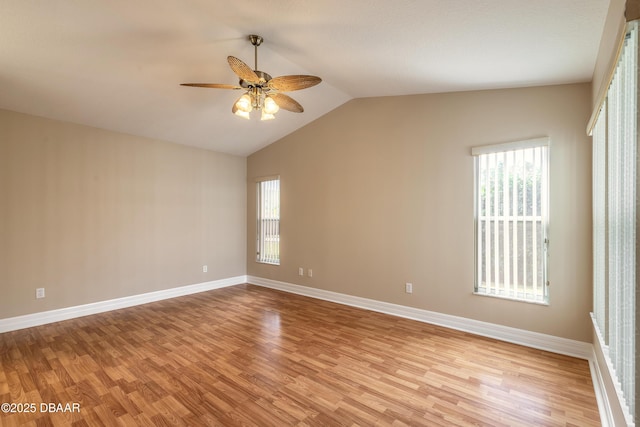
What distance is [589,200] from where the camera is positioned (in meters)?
2.82

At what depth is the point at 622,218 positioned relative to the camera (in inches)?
62.2

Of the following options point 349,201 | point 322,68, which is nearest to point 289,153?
point 349,201

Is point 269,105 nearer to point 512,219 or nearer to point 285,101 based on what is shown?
point 285,101

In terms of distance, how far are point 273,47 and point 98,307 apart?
A: 171 inches

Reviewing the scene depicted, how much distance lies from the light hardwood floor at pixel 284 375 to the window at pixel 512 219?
682 millimetres

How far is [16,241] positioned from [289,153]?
13.1 feet

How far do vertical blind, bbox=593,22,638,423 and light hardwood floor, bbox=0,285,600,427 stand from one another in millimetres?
784

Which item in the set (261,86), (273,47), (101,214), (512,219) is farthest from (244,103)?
(101,214)

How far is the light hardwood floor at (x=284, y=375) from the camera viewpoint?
203 centimetres

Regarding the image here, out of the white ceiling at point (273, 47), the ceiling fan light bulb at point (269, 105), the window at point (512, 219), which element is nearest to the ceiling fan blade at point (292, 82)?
the ceiling fan light bulb at point (269, 105)

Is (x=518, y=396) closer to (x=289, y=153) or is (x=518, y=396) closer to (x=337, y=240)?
(x=337, y=240)

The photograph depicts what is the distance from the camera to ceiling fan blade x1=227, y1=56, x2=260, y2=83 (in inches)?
87.7

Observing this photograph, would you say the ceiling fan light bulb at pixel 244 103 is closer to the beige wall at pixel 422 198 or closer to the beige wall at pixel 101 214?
the beige wall at pixel 422 198

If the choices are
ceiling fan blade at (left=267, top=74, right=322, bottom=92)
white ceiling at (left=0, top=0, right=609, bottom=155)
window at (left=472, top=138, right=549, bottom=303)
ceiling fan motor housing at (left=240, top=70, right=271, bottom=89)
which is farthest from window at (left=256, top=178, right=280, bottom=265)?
window at (left=472, top=138, right=549, bottom=303)
